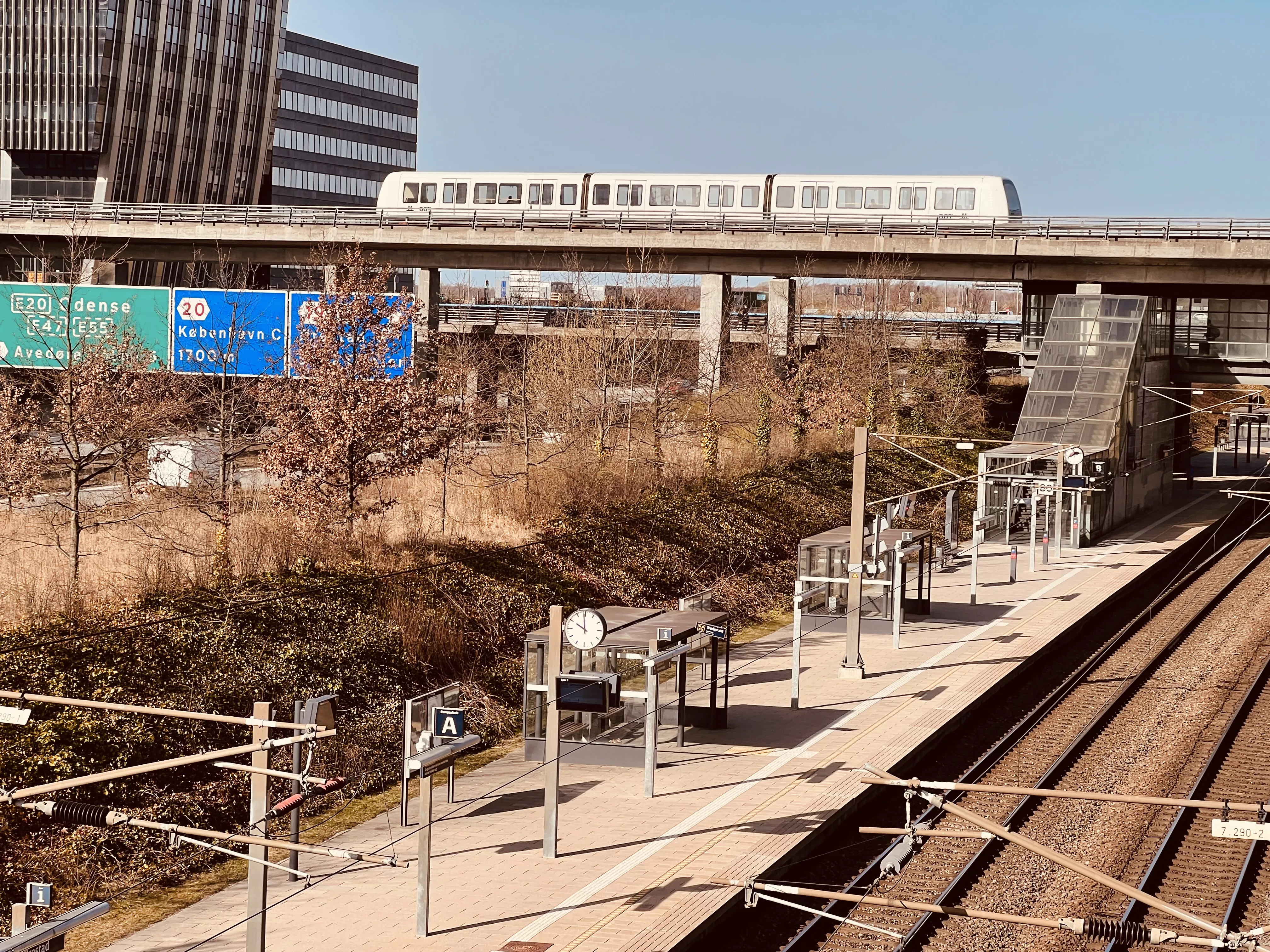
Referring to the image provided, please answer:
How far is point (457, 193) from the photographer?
63.5 meters

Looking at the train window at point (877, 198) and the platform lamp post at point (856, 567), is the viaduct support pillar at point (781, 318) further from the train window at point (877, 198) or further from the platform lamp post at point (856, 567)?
the platform lamp post at point (856, 567)

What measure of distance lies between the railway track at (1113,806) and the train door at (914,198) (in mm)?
28943

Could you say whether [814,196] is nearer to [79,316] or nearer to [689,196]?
[689,196]

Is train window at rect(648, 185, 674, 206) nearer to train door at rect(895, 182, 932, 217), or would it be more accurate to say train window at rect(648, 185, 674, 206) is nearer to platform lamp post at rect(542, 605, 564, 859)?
train door at rect(895, 182, 932, 217)

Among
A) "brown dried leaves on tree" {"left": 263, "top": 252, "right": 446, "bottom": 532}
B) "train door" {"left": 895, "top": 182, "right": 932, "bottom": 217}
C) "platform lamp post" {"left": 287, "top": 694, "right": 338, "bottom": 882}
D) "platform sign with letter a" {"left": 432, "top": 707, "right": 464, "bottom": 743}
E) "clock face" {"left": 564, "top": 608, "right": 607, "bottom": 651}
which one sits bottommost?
"platform sign with letter a" {"left": 432, "top": 707, "right": 464, "bottom": 743}

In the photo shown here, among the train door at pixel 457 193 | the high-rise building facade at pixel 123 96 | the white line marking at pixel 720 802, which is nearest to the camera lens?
the white line marking at pixel 720 802

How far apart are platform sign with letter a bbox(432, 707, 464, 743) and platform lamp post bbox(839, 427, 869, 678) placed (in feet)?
32.9

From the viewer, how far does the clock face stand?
17062mm

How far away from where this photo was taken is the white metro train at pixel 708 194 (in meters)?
56.4

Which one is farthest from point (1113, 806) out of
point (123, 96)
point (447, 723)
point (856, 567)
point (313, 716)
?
point (123, 96)

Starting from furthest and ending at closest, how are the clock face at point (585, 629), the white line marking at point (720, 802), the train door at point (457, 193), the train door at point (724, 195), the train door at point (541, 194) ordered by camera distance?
the train door at point (457, 193), the train door at point (541, 194), the train door at point (724, 195), the clock face at point (585, 629), the white line marking at point (720, 802)

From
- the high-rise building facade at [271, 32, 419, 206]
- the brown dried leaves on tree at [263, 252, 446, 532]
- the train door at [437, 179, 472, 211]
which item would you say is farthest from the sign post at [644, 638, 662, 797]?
the high-rise building facade at [271, 32, 419, 206]

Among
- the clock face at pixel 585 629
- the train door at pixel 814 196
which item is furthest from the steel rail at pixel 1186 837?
the train door at pixel 814 196

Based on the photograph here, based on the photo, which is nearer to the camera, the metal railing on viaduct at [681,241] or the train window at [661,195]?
the metal railing on viaduct at [681,241]
